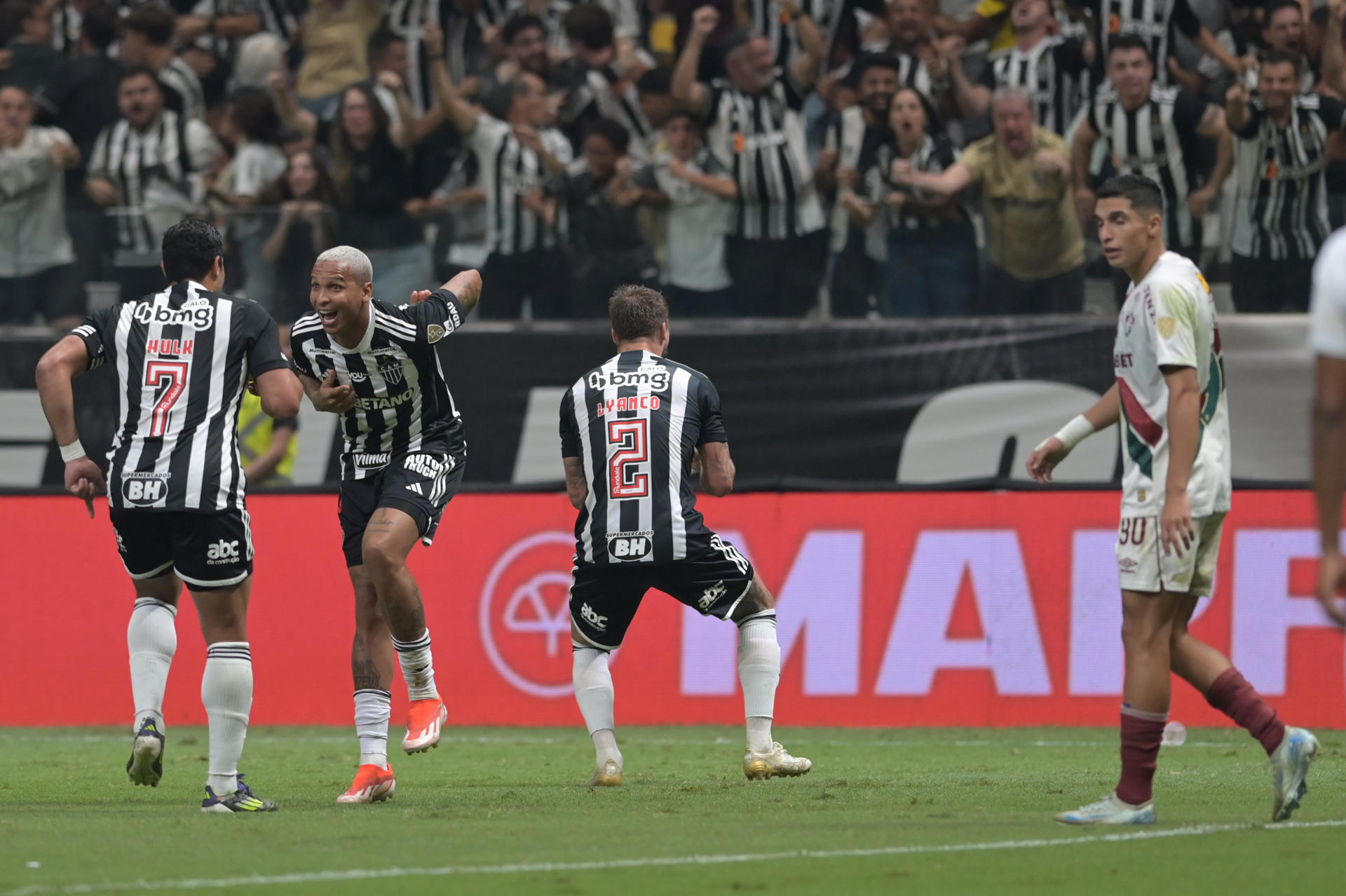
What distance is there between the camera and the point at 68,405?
7.04m

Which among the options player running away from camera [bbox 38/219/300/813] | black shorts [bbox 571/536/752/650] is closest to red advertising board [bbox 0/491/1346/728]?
black shorts [bbox 571/536/752/650]

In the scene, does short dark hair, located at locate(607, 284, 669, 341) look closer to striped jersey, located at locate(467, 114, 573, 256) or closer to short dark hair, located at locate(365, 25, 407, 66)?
striped jersey, located at locate(467, 114, 573, 256)

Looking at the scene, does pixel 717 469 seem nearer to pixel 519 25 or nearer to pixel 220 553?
pixel 220 553

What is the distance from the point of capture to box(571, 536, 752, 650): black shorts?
758 cm

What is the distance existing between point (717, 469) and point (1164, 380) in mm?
2126

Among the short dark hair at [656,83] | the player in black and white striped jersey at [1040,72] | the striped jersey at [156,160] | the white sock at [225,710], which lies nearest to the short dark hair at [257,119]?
the striped jersey at [156,160]

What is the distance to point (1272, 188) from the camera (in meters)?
11.9

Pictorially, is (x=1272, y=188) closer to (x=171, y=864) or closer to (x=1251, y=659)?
(x=1251, y=659)

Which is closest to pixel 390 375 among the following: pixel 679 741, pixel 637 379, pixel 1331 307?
pixel 637 379

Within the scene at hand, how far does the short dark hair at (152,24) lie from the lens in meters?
14.9

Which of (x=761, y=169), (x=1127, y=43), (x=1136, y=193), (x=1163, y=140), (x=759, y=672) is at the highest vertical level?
(x=1127, y=43)

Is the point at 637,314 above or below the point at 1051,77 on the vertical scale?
below

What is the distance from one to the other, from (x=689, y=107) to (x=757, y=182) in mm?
946

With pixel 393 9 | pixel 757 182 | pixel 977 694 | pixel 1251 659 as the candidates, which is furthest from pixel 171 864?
pixel 393 9
